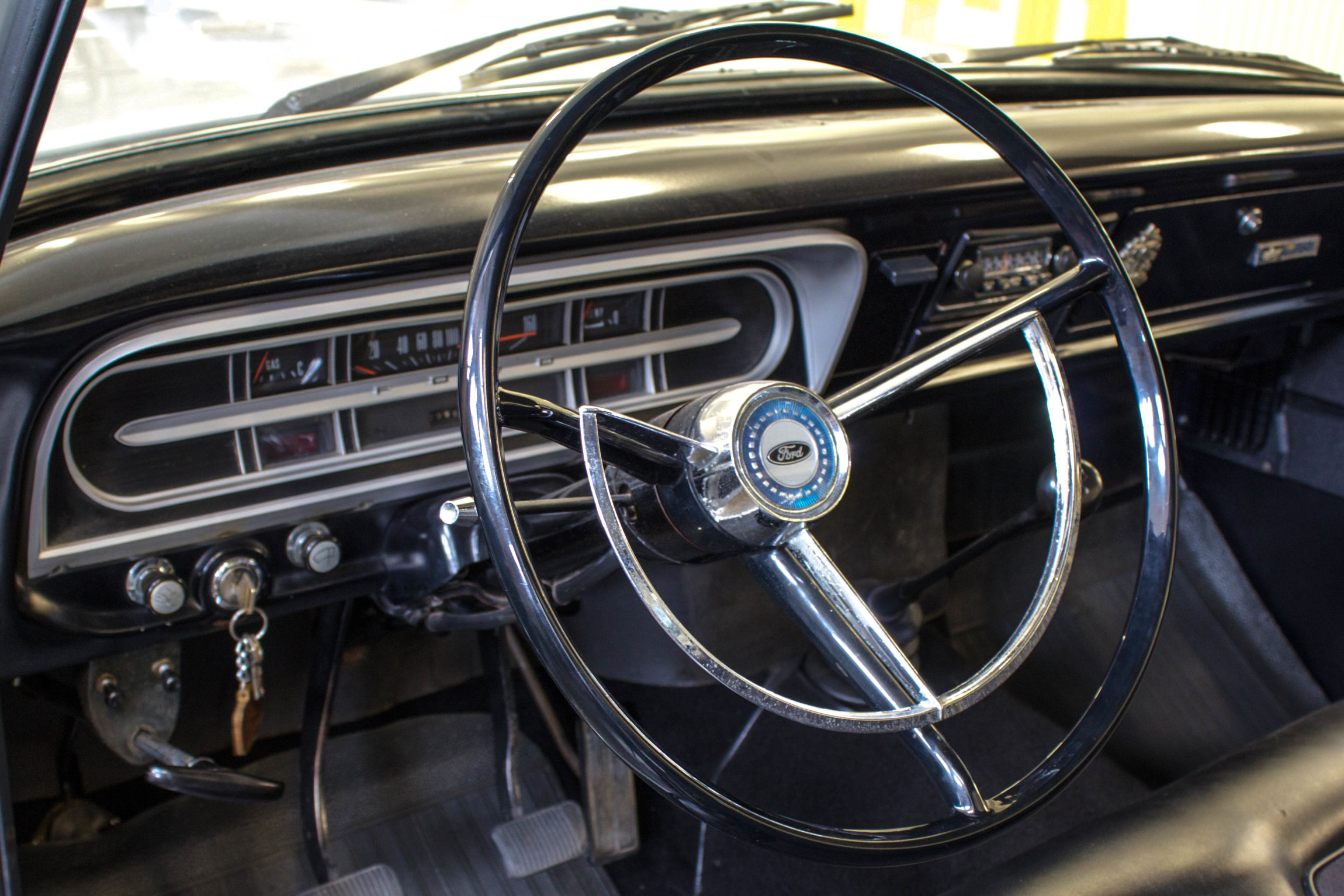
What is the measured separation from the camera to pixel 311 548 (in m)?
1.06

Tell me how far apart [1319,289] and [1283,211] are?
0.23m

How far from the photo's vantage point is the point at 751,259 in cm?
117

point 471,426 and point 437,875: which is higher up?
point 471,426

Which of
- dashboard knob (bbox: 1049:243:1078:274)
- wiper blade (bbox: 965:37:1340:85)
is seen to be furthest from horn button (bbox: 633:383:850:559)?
wiper blade (bbox: 965:37:1340:85)

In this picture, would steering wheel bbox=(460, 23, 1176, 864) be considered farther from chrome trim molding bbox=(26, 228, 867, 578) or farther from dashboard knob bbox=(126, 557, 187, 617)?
dashboard knob bbox=(126, 557, 187, 617)

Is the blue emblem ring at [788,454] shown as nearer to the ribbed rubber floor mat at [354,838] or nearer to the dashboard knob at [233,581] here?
the dashboard knob at [233,581]

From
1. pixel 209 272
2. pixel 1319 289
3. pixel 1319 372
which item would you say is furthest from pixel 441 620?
pixel 1319 372

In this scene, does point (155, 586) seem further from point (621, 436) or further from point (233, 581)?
point (621, 436)

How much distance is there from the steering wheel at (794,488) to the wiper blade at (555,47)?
0.43 m

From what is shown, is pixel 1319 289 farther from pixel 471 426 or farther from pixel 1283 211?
pixel 471 426

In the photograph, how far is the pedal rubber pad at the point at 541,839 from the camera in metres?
1.47

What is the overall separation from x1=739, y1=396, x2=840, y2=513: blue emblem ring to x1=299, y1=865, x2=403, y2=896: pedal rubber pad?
969 mm

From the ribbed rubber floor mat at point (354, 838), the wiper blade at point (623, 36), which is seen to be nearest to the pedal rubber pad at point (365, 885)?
the ribbed rubber floor mat at point (354, 838)

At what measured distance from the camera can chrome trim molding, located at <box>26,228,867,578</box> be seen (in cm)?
88
